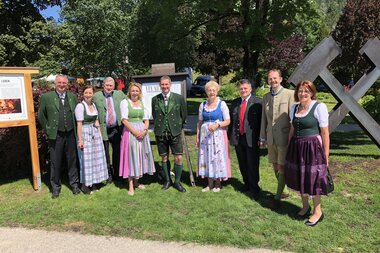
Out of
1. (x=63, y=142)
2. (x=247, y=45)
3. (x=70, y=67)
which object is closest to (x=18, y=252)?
(x=63, y=142)

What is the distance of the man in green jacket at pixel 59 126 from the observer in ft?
Answer: 18.3

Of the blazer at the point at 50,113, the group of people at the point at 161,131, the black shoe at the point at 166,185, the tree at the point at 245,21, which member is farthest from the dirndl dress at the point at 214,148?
the tree at the point at 245,21

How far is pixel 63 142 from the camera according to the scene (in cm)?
575

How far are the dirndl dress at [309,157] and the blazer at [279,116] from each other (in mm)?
429

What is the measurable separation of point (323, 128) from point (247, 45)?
6.89 metres

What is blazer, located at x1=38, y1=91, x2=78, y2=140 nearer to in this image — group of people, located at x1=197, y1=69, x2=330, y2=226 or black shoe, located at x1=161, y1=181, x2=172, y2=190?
black shoe, located at x1=161, y1=181, x2=172, y2=190

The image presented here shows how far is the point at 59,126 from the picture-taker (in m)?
5.63

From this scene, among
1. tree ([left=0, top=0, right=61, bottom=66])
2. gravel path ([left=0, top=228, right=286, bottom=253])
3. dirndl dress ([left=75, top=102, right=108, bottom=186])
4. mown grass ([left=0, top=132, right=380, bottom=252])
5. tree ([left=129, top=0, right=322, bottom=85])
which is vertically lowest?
gravel path ([left=0, top=228, right=286, bottom=253])

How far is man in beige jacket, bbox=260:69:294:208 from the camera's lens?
193 inches

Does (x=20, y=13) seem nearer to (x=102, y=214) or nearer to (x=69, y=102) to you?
(x=69, y=102)

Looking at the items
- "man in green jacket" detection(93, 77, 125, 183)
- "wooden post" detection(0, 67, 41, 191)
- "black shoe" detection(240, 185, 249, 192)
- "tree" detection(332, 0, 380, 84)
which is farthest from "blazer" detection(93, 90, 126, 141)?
"tree" detection(332, 0, 380, 84)

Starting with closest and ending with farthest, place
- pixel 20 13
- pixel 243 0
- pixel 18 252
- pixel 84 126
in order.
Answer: pixel 18 252 → pixel 84 126 → pixel 243 0 → pixel 20 13

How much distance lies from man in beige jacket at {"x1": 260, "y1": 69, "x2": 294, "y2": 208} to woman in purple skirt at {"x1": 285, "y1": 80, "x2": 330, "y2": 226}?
→ 0.41 m

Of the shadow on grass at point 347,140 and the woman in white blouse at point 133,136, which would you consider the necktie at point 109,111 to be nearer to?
the woman in white blouse at point 133,136
